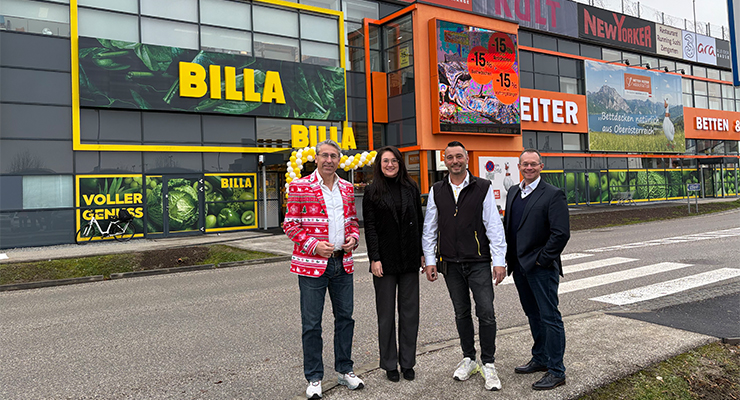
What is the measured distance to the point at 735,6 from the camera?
371 cm

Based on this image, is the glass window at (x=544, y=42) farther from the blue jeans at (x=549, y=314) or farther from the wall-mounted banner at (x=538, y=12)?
the blue jeans at (x=549, y=314)

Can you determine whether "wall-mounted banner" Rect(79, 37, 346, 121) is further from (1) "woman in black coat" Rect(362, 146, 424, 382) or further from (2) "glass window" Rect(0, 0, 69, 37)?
(1) "woman in black coat" Rect(362, 146, 424, 382)

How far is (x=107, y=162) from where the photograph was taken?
18.5 meters

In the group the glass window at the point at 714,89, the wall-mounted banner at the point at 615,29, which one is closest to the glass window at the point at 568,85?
the wall-mounted banner at the point at 615,29

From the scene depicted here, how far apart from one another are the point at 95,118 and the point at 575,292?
17.4 m

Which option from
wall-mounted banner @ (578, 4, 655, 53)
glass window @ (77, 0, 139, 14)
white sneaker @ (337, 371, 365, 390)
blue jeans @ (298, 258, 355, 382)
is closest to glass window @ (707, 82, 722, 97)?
wall-mounted banner @ (578, 4, 655, 53)

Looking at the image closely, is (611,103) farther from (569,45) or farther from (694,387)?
(694,387)

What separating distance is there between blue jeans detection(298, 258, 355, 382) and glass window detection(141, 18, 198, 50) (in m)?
18.5

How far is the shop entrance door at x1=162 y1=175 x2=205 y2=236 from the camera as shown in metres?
19.5

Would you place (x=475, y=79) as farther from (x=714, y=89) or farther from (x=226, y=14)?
(x=714, y=89)

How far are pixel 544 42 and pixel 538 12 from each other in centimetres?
182

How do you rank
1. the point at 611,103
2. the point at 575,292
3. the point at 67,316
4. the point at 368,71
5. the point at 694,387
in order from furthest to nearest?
1. the point at 611,103
2. the point at 368,71
3. the point at 575,292
4. the point at 67,316
5. the point at 694,387

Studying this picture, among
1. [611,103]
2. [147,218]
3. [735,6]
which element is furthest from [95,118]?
[611,103]

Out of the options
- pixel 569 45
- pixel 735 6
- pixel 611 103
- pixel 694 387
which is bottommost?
pixel 694 387
